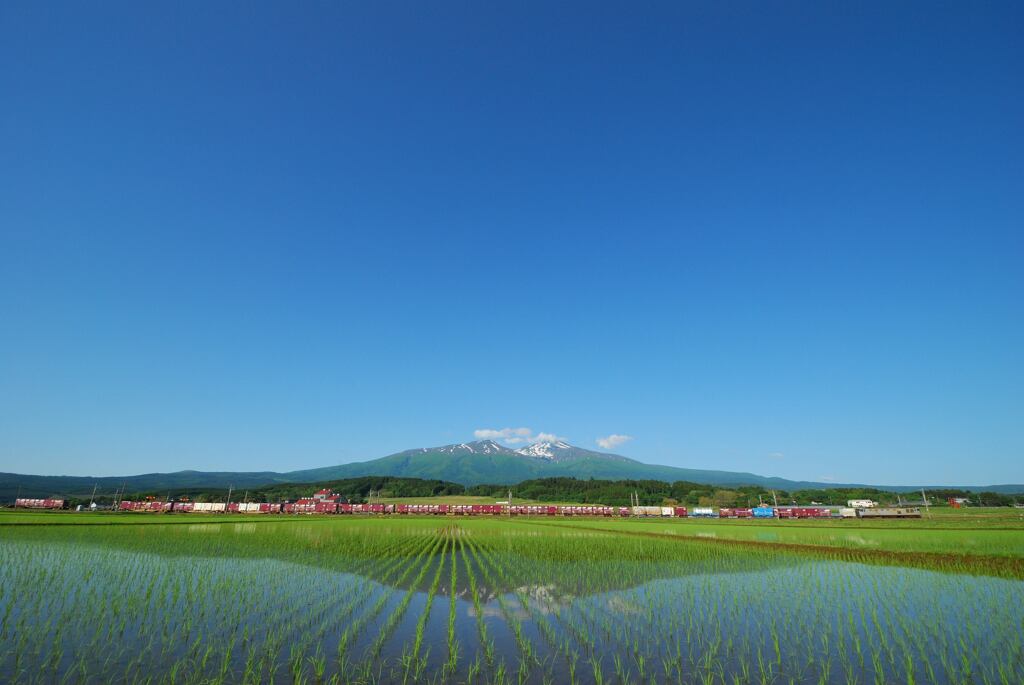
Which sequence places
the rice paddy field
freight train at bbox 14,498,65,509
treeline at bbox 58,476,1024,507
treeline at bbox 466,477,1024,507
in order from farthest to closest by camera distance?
treeline at bbox 58,476,1024,507, treeline at bbox 466,477,1024,507, freight train at bbox 14,498,65,509, the rice paddy field

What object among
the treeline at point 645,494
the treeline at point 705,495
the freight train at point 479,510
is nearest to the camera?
the freight train at point 479,510

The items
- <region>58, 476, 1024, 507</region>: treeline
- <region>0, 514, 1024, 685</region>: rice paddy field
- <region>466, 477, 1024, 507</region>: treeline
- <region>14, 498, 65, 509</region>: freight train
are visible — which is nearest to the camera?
<region>0, 514, 1024, 685</region>: rice paddy field

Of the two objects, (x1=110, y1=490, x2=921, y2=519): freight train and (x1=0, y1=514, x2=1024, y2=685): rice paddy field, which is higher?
(x1=0, y1=514, x2=1024, y2=685): rice paddy field

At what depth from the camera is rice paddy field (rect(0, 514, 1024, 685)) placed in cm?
775

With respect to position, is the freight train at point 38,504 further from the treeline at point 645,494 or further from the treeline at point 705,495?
the treeline at point 705,495

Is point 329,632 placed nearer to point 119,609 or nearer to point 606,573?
point 119,609

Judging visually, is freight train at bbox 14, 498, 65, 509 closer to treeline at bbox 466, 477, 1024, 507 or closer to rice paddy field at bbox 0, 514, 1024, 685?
rice paddy field at bbox 0, 514, 1024, 685

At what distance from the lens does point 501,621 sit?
1095cm

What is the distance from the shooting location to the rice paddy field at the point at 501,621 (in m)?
7.75

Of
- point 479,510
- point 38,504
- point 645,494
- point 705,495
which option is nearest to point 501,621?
point 479,510

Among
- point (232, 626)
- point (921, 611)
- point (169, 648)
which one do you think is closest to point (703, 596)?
point (921, 611)

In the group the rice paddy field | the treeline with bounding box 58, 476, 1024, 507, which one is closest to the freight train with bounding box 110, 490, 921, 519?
the treeline with bounding box 58, 476, 1024, 507

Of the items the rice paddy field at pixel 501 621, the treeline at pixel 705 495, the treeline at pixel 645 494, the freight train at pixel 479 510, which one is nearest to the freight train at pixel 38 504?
the freight train at pixel 479 510

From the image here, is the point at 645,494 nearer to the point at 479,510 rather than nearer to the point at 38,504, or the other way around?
the point at 479,510
